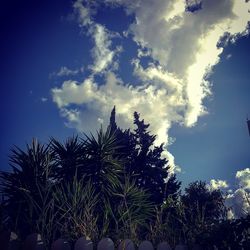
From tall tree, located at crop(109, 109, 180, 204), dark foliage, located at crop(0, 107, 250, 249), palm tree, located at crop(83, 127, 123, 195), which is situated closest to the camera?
dark foliage, located at crop(0, 107, 250, 249)

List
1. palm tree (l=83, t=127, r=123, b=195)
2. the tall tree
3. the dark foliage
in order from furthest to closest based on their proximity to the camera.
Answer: the tall tree, palm tree (l=83, t=127, r=123, b=195), the dark foliage

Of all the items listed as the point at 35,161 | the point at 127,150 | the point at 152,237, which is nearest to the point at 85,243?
the point at 152,237

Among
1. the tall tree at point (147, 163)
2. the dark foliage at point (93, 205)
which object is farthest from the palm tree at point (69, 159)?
the tall tree at point (147, 163)

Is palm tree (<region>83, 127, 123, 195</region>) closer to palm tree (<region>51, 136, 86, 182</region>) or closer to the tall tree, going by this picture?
palm tree (<region>51, 136, 86, 182</region>)

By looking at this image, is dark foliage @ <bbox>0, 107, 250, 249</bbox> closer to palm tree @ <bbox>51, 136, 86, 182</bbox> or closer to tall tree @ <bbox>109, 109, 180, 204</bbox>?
palm tree @ <bbox>51, 136, 86, 182</bbox>

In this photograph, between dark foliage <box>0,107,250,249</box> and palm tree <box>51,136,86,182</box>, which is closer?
dark foliage <box>0,107,250,249</box>

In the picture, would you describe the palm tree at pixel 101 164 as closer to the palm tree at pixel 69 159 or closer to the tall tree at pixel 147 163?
the palm tree at pixel 69 159

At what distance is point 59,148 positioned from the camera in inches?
366

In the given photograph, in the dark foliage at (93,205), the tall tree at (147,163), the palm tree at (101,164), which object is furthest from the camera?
the tall tree at (147,163)

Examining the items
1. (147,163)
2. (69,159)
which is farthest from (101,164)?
(147,163)

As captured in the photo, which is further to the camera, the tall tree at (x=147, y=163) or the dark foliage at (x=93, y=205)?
the tall tree at (x=147, y=163)

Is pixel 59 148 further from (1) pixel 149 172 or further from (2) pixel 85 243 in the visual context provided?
(1) pixel 149 172

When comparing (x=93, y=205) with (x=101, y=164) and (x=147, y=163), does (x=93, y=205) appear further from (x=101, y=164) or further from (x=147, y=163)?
(x=147, y=163)

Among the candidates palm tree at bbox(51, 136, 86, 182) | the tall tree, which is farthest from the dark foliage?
the tall tree
